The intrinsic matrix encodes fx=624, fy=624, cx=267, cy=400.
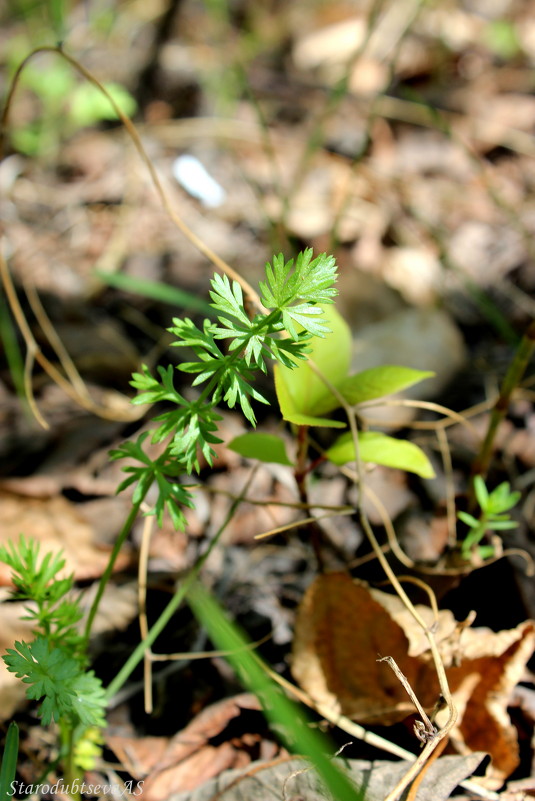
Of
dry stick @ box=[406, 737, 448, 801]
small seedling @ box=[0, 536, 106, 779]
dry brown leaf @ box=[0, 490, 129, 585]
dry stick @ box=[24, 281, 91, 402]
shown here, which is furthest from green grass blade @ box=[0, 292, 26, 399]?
dry stick @ box=[406, 737, 448, 801]

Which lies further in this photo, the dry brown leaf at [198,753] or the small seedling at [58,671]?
the dry brown leaf at [198,753]

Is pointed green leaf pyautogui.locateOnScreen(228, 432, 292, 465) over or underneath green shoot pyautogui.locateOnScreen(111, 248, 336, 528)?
underneath

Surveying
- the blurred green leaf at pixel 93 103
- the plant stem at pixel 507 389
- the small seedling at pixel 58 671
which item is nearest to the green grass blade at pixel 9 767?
the small seedling at pixel 58 671

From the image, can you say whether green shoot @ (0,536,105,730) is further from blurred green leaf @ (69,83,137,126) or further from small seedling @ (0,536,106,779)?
blurred green leaf @ (69,83,137,126)

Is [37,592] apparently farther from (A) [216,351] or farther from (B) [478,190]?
(B) [478,190]

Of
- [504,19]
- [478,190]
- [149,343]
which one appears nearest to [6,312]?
[149,343]

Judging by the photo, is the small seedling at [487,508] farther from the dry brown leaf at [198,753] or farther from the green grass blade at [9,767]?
the green grass blade at [9,767]
